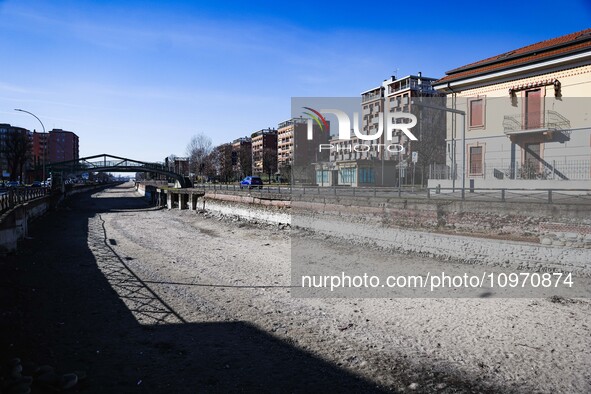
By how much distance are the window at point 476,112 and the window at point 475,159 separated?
Result: 1311 millimetres

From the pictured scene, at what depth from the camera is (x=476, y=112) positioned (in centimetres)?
2166

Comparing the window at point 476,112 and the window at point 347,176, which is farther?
the window at point 347,176

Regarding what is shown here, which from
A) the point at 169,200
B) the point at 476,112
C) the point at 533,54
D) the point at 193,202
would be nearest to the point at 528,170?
the point at 476,112

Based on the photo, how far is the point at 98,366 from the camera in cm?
646

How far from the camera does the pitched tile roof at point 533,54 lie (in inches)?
685

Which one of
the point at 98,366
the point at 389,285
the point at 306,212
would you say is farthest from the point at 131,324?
the point at 306,212

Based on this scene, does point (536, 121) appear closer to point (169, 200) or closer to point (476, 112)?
point (476, 112)

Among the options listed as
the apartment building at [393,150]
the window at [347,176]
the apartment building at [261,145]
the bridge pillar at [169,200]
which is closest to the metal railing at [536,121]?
the apartment building at [393,150]

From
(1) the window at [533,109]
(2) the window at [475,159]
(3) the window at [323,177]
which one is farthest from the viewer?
(3) the window at [323,177]

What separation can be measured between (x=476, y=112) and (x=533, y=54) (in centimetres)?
374

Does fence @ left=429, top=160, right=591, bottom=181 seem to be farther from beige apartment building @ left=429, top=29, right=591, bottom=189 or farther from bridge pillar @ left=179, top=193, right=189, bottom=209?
bridge pillar @ left=179, top=193, right=189, bottom=209

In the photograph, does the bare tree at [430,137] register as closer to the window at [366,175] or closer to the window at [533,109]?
the window at [366,175]

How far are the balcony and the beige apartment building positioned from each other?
0.13 ft

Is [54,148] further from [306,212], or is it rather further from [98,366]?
[98,366]
